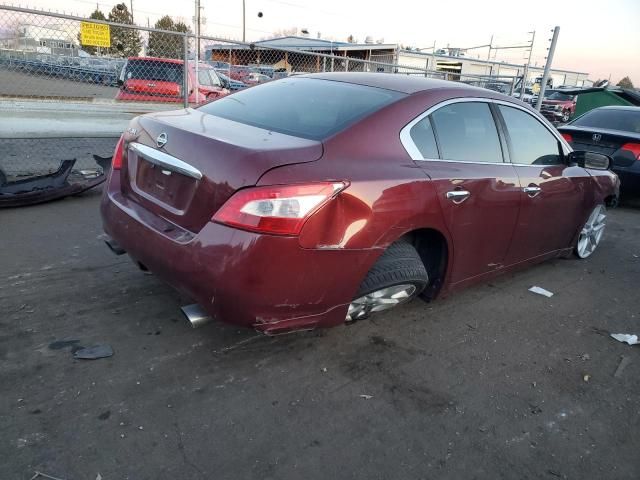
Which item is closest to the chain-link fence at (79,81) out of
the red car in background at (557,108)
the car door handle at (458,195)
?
the car door handle at (458,195)

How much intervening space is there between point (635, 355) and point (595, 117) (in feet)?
19.4

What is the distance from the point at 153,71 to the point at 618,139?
711 centimetres

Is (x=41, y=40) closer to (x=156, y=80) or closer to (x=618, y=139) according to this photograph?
(x=156, y=80)

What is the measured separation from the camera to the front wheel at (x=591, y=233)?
197 inches

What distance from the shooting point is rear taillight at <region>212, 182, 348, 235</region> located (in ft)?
7.59

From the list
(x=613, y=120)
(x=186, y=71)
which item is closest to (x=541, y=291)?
(x=613, y=120)

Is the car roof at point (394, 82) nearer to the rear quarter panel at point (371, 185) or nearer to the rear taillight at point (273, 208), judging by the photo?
the rear quarter panel at point (371, 185)

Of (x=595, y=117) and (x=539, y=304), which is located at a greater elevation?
(x=595, y=117)

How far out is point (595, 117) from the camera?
8.02m

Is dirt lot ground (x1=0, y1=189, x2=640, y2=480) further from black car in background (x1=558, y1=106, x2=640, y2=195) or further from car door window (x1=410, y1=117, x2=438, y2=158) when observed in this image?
black car in background (x1=558, y1=106, x2=640, y2=195)

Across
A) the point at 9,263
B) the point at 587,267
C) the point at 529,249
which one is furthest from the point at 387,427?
the point at 587,267

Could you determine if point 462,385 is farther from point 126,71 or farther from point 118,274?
point 126,71

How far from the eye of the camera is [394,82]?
335 centimetres

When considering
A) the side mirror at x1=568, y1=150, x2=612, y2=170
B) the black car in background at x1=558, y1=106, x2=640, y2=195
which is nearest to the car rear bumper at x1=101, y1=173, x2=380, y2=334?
the side mirror at x1=568, y1=150, x2=612, y2=170
